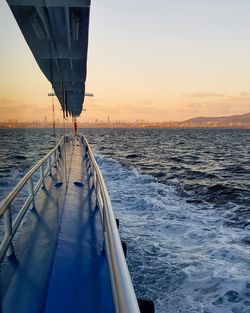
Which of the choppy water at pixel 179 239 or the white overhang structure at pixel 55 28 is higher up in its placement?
the white overhang structure at pixel 55 28

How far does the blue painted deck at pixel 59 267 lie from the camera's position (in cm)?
269

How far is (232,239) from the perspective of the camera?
8.30m

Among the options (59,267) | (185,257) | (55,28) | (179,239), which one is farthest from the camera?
(179,239)

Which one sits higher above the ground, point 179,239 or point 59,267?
point 59,267

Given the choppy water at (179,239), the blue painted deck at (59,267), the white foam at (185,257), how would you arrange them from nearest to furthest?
1. the blue painted deck at (59,267)
2. the choppy water at (179,239)
3. the white foam at (185,257)

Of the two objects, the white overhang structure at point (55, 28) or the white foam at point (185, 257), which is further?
the white foam at point (185, 257)

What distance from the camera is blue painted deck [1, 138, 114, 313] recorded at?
8.83 ft

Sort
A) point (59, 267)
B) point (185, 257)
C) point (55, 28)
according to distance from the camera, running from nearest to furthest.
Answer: point (59, 267) < point (55, 28) < point (185, 257)

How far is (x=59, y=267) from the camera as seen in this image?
3307 millimetres

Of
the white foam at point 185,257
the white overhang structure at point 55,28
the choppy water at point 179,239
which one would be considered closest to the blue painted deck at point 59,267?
the choppy water at point 179,239

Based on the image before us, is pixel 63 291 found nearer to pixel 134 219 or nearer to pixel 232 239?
pixel 232 239

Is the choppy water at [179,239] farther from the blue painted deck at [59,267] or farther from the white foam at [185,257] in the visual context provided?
the blue painted deck at [59,267]

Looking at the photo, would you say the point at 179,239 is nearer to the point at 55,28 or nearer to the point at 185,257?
the point at 185,257

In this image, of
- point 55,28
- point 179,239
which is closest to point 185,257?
point 179,239
